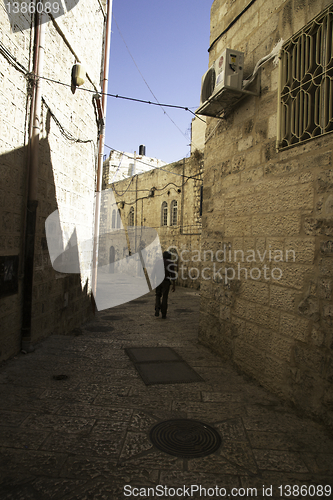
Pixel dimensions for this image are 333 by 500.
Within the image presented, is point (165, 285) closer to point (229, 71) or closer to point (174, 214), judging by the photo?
point (229, 71)

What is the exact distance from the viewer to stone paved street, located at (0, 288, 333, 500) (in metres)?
2.06

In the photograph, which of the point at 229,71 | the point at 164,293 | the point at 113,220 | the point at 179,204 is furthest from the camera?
the point at 113,220

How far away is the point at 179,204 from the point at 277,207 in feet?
42.7

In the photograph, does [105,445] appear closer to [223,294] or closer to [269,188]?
[223,294]

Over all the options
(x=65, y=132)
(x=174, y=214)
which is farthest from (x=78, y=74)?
(x=174, y=214)

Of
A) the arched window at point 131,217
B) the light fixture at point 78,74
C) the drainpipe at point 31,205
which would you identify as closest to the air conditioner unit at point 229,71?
the drainpipe at point 31,205

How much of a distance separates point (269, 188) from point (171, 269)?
4.59 m

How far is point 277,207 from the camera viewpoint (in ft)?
11.4

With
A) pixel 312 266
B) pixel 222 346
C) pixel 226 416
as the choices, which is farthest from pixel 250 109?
pixel 226 416

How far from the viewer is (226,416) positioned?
2.94 meters

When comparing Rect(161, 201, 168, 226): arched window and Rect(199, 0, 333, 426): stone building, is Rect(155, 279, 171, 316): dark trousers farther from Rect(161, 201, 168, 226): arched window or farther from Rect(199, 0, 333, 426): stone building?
Rect(161, 201, 168, 226): arched window

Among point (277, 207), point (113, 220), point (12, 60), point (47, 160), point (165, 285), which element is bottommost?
point (165, 285)

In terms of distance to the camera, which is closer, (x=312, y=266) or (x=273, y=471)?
(x=273, y=471)

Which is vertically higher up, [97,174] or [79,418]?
[97,174]
